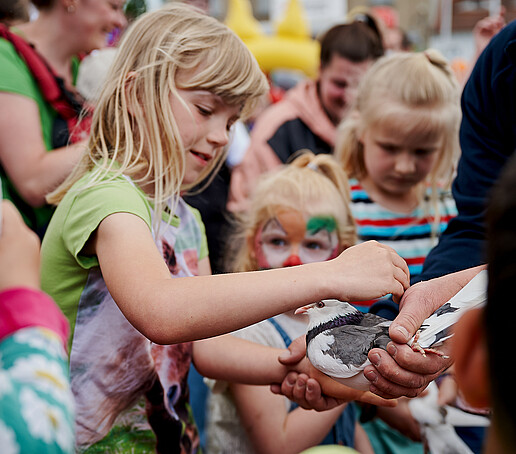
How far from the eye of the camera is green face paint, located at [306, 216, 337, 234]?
2.13 m

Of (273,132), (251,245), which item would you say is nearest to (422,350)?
(251,245)

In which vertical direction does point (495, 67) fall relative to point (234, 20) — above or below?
above

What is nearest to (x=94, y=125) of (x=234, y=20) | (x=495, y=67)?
(x=495, y=67)

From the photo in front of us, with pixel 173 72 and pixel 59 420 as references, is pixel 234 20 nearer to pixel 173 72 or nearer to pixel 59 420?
pixel 173 72

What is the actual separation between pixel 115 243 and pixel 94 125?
0.45 meters

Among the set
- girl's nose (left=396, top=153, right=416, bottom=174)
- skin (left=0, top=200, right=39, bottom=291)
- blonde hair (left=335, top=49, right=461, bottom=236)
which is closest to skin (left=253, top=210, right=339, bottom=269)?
girl's nose (left=396, top=153, right=416, bottom=174)

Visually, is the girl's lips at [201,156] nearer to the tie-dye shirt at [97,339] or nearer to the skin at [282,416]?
the tie-dye shirt at [97,339]

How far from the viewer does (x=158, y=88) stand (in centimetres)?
156

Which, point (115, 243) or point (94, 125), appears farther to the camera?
point (94, 125)

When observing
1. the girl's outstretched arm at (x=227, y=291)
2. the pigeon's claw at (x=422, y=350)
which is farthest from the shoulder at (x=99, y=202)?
the pigeon's claw at (x=422, y=350)

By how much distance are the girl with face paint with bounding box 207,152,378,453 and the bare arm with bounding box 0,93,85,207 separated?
67cm

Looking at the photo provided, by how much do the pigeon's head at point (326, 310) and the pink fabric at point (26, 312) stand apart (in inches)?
22.6

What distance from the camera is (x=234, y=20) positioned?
7645 millimetres

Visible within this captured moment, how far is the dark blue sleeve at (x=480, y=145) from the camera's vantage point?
5.25 feet
